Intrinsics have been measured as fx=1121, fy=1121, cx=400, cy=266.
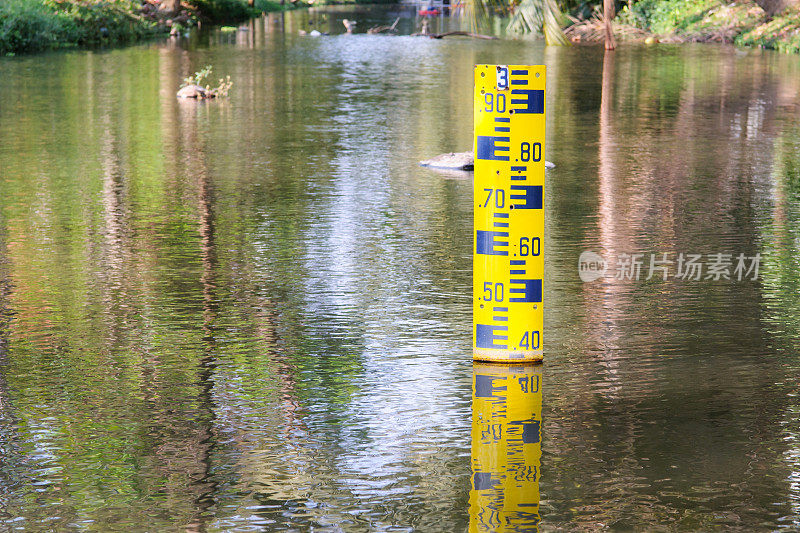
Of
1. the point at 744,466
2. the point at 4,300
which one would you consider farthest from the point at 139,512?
the point at 4,300

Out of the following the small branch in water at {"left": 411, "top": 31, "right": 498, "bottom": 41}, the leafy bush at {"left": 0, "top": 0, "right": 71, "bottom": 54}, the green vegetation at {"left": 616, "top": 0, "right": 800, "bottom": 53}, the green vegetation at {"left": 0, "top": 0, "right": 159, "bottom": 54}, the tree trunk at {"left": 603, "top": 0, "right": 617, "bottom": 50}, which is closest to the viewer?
the leafy bush at {"left": 0, "top": 0, "right": 71, "bottom": 54}

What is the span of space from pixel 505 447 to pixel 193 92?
1854cm

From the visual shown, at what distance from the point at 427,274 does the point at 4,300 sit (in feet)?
10.8

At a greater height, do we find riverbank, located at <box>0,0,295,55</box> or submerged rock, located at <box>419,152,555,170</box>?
riverbank, located at <box>0,0,295,55</box>

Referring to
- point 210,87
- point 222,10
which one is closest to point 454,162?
point 210,87

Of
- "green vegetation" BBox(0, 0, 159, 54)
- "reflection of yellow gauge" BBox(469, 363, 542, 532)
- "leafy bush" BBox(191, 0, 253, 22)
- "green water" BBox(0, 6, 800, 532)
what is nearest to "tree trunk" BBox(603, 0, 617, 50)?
"green vegetation" BBox(0, 0, 159, 54)

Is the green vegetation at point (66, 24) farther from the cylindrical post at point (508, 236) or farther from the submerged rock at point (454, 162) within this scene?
the cylindrical post at point (508, 236)

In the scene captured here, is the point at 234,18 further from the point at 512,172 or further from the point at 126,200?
the point at 512,172

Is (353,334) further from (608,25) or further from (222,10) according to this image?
(222,10)

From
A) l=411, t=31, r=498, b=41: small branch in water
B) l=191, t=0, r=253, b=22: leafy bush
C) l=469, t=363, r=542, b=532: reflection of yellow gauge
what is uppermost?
l=191, t=0, r=253, b=22: leafy bush

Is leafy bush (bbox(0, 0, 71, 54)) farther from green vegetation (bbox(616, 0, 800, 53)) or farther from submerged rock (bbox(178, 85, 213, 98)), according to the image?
green vegetation (bbox(616, 0, 800, 53))

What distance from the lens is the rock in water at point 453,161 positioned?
48.0ft

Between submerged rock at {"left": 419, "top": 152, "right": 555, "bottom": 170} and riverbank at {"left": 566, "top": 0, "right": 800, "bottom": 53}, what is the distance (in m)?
25.9

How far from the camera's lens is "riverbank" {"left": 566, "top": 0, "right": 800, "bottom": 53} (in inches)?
1577
